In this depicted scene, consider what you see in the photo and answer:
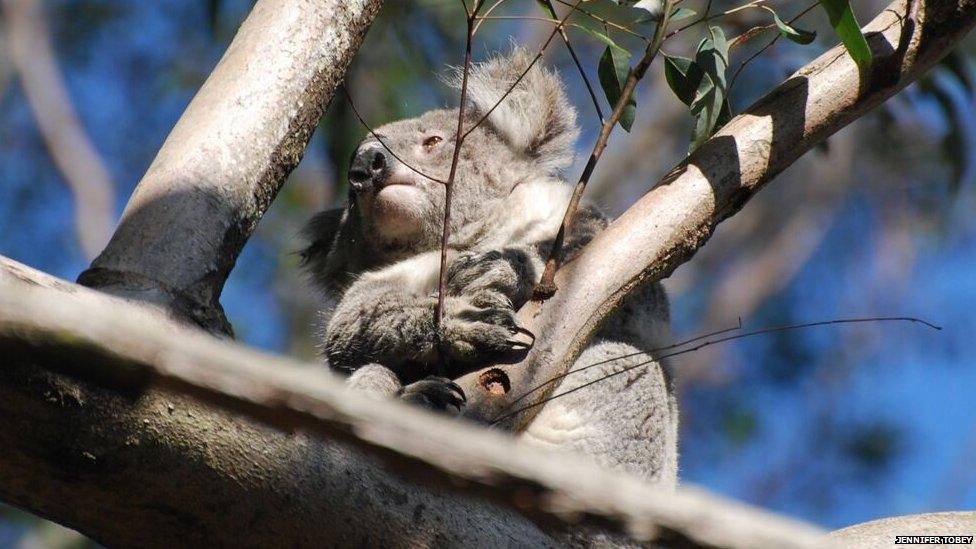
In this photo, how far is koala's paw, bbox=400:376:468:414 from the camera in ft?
7.84

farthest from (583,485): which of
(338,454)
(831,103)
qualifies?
(831,103)

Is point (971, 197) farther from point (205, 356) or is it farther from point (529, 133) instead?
point (205, 356)

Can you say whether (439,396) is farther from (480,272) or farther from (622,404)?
(622,404)

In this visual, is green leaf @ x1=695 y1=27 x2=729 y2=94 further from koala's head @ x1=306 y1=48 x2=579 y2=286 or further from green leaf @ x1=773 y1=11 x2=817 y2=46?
koala's head @ x1=306 y1=48 x2=579 y2=286

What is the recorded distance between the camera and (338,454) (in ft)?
4.94

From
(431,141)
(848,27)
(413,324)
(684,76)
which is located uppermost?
(431,141)

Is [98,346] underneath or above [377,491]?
underneath

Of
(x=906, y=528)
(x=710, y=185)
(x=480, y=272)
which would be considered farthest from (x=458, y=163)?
(x=906, y=528)

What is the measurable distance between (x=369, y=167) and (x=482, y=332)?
1.07 m

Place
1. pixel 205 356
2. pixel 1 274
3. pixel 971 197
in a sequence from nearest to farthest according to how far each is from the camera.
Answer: pixel 205 356 → pixel 1 274 → pixel 971 197

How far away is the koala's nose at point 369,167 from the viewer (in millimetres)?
3418

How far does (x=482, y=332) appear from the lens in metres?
2.53

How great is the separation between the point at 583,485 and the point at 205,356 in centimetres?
33

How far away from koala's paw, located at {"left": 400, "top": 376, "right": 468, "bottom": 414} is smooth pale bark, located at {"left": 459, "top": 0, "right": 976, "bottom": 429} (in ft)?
0.10
